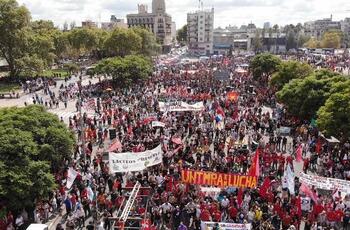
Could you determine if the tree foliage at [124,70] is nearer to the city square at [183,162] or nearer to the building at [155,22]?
the city square at [183,162]

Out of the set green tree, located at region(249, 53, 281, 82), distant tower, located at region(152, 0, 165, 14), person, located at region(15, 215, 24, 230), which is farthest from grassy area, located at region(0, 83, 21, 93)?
distant tower, located at region(152, 0, 165, 14)

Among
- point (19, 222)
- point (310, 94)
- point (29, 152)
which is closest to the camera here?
point (19, 222)

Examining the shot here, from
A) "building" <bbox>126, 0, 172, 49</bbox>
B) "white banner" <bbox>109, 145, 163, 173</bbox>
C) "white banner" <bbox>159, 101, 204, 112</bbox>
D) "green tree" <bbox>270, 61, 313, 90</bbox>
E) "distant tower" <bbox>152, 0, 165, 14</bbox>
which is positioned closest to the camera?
"white banner" <bbox>109, 145, 163, 173</bbox>

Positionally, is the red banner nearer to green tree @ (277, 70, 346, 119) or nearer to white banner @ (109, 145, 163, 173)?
white banner @ (109, 145, 163, 173)

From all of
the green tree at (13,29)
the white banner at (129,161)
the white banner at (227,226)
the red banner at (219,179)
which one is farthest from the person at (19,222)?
the green tree at (13,29)

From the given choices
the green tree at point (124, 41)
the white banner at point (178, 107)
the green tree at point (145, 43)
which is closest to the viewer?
the white banner at point (178, 107)

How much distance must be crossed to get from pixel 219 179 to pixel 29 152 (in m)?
9.03

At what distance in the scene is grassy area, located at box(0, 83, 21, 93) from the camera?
62500 mm

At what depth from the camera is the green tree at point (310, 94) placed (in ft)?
114

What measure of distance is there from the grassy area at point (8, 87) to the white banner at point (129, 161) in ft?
147

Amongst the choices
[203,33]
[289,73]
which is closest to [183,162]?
[289,73]

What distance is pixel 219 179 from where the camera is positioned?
19.7 m

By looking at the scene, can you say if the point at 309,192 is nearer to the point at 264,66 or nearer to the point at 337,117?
the point at 337,117

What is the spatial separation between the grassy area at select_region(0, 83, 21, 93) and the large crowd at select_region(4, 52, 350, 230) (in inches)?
943
